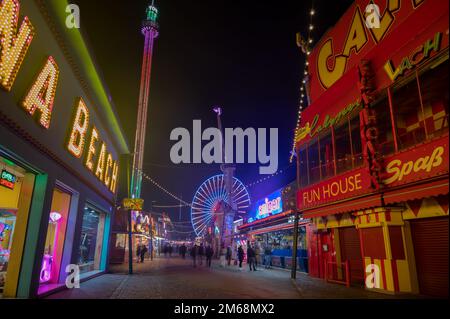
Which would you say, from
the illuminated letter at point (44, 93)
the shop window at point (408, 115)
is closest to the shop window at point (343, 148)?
the shop window at point (408, 115)

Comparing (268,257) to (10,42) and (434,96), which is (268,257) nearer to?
(434,96)

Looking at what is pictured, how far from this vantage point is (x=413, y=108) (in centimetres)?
1080

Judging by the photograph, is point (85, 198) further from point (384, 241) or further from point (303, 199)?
point (384, 241)

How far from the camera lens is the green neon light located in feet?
27.0

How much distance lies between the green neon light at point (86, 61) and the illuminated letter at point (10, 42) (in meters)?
1.58

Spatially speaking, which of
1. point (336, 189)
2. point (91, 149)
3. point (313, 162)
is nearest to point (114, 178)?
point (91, 149)

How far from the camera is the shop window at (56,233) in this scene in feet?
35.7

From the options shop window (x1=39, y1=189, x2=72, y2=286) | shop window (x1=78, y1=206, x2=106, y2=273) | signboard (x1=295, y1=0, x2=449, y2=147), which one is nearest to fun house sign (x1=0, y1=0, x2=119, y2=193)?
shop window (x1=39, y1=189, x2=72, y2=286)

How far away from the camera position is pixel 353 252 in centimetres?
1287

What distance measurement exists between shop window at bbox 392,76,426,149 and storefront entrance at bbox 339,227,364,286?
4.25 meters

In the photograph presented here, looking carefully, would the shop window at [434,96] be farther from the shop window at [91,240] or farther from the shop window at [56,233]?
the shop window at [91,240]

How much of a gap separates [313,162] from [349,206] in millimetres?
4758
